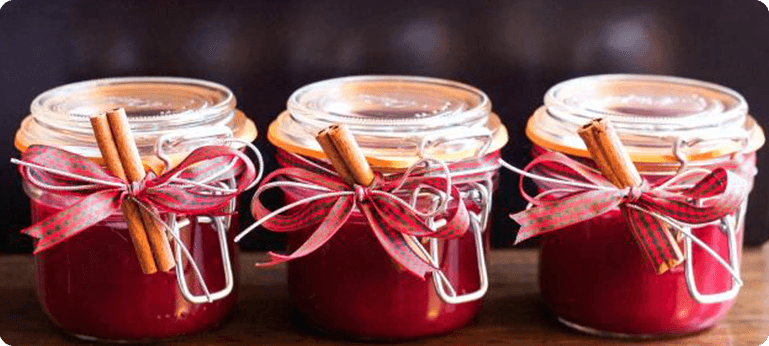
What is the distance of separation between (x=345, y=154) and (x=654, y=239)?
0.27 meters

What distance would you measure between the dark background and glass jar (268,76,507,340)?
0.13 metres

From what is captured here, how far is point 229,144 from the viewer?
104cm

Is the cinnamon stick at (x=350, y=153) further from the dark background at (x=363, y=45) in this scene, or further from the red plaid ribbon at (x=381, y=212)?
the dark background at (x=363, y=45)

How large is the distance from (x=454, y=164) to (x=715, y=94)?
0.96 feet

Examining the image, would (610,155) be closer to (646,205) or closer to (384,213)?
(646,205)

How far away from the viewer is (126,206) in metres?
0.97

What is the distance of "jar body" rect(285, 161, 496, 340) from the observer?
3.34 feet

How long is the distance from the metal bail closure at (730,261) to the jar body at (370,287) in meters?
0.18

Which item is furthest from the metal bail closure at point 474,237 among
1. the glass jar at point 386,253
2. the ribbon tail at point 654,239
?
the ribbon tail at point 654,239

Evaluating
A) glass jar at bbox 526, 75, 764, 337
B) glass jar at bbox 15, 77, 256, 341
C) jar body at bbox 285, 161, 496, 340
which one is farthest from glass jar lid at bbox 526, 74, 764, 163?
glass jar at bbox 15, 77, 256, 341

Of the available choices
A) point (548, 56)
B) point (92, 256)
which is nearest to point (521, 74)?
point (548, 56)

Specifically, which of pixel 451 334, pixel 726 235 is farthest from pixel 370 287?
pixel 726 235

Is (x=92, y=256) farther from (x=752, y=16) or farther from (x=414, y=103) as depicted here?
(x=752, y=16)

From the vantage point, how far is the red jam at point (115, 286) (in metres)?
1.01
